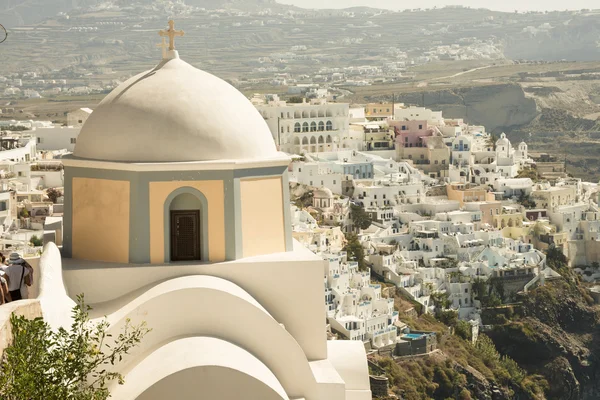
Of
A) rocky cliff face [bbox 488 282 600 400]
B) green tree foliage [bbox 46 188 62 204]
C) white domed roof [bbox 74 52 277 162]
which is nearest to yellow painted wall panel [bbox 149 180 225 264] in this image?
white domed roof [bbox 74 52 277 162]

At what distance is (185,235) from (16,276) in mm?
1494

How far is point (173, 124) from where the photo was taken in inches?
353

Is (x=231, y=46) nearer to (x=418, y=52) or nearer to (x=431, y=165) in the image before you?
(x=418, y=52)

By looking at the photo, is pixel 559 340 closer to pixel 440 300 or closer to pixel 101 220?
pixel 440 300

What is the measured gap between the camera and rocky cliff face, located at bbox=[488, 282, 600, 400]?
3841cm

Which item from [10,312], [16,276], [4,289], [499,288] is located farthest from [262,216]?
[499,288]

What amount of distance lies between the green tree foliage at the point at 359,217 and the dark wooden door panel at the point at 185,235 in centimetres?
3016

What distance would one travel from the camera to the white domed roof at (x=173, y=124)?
897 cm

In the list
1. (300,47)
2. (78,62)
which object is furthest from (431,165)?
(300,47)

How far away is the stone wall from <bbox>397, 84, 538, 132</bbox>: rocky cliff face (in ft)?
276

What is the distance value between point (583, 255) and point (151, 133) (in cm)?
3806

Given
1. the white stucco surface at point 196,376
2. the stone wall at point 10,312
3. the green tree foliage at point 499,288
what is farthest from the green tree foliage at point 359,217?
the stone wall at point 10,312

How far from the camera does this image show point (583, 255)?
44906mm

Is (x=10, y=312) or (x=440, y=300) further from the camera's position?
(x=440, y=300)
